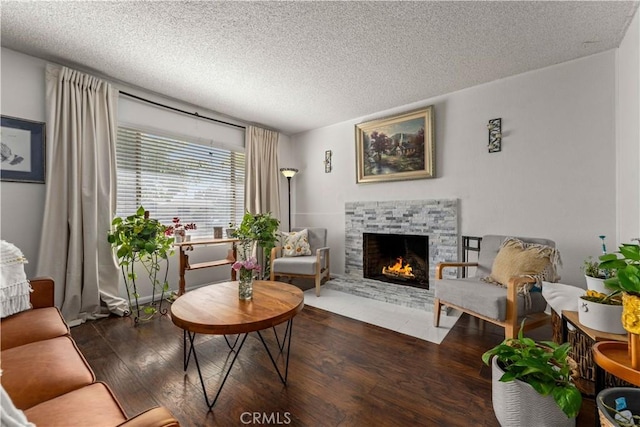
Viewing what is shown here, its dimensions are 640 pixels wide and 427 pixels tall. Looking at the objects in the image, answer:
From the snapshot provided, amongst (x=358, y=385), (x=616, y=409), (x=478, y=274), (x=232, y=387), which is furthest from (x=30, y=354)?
(x=478, y=274)

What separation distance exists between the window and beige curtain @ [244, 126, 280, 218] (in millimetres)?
154

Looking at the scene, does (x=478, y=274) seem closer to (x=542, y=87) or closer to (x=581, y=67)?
(x=542, y=87)

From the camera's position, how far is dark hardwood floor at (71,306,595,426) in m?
1.37

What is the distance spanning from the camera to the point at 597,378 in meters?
1.20

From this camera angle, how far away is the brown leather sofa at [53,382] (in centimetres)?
79

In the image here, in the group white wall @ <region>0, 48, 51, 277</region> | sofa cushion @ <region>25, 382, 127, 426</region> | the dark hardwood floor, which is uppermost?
white wall @ <region>0, 48, 51, 277</region>

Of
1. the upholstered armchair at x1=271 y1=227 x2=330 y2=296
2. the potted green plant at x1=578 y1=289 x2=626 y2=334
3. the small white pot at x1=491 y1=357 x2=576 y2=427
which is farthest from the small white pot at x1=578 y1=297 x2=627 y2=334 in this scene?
the upholstered armchair at x1=271 y1=227 x2=330 y2=296

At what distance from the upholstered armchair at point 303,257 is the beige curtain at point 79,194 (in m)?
1.71

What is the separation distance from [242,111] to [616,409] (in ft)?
13.3

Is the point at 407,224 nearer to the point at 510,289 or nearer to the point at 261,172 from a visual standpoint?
the point at 510,289

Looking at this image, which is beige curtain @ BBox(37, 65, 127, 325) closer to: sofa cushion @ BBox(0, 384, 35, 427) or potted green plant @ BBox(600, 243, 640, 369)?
sofa cushion @ BBox(0, 384, 35, 427)

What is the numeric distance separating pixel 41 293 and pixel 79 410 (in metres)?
1.34

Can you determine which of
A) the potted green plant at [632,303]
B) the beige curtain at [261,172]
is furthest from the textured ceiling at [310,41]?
the potted green plant at [632,303]

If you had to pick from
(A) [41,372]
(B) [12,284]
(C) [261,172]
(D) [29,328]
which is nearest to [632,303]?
(A) [41,372]
